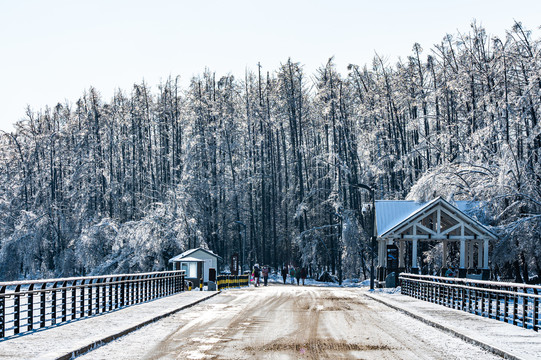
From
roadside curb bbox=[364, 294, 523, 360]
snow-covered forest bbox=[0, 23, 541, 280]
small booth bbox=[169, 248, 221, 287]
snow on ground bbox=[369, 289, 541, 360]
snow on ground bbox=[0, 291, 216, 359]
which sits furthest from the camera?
snow-covered forest bbox=[0, 23, 541, 280]

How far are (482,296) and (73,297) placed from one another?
10.7m

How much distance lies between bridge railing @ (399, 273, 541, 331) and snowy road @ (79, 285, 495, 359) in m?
2.14

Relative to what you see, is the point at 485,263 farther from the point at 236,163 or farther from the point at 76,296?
the point at 236,163

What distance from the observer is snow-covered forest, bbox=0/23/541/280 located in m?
51.7

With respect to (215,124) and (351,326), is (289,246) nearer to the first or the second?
(215,124)

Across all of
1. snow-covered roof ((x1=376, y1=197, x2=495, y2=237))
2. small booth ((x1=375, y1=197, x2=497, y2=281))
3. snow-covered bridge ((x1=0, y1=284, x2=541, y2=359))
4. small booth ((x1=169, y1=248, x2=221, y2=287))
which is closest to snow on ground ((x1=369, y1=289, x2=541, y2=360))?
snow-covered bridge ((x1=0, y1=284, x2=541, y2=359))

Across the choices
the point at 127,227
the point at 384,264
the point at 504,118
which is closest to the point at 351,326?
the point at 504,118

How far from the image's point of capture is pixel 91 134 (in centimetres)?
6525

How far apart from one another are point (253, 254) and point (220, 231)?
714cm

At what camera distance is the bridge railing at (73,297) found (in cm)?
1299

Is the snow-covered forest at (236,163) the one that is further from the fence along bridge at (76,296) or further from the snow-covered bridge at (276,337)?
the snow-covered bridge at (276,337)

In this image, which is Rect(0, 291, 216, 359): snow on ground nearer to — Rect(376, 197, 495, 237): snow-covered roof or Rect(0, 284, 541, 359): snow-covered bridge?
Rect(0, 284, 541, 359): snow-covered bridge

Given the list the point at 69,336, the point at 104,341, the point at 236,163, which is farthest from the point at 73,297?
the point at 236,163

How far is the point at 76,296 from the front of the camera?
84.2 feet
